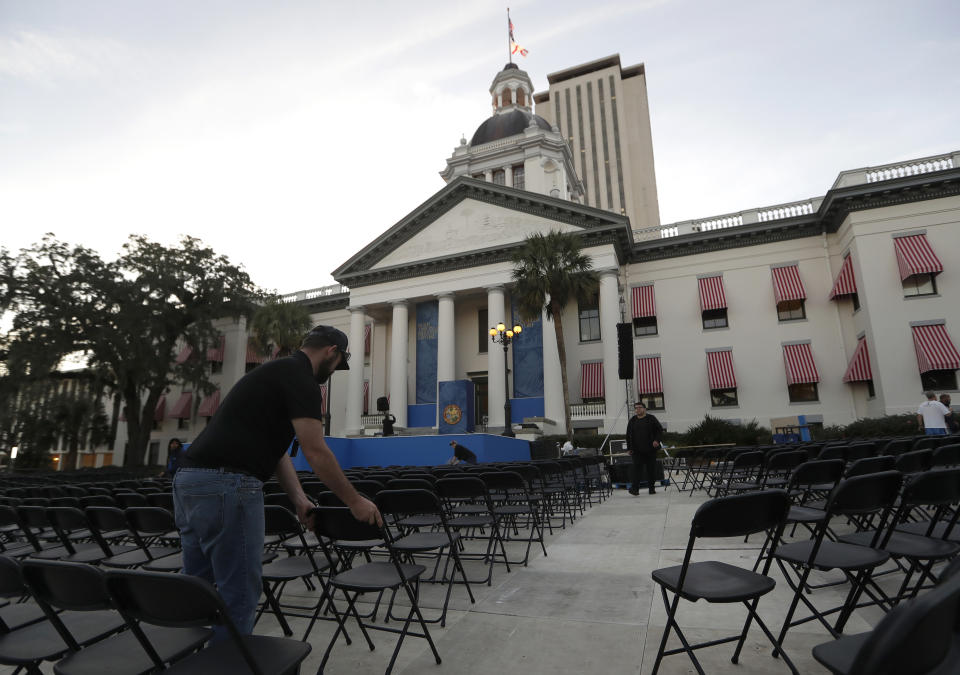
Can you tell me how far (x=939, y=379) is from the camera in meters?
19.2

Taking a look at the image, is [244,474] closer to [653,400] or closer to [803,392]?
[653,400]

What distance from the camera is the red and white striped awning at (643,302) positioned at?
2591 centimetres

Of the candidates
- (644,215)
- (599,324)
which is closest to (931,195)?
(599,324)

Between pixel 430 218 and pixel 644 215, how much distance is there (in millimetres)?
44025

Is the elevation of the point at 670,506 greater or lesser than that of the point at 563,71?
lesser

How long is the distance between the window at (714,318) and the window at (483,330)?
11.3 m

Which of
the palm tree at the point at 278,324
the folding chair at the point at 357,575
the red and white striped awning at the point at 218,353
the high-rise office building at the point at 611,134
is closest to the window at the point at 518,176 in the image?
the palm tree at the point at 278,324

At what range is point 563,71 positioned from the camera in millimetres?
70562

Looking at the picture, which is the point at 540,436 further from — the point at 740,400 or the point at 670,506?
the point at 670,506

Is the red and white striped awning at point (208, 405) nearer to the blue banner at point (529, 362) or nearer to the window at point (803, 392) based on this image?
the blue banner at point (529, 362)

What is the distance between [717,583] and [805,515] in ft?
5.81

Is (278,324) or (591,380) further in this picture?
(278,324)

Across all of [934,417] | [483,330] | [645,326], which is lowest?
[934,417]

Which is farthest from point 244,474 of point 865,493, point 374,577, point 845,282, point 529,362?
point 845,282
